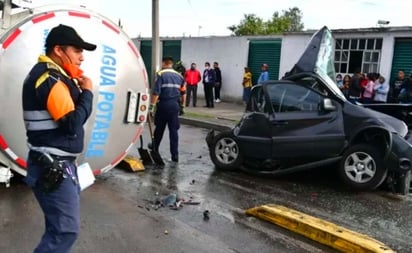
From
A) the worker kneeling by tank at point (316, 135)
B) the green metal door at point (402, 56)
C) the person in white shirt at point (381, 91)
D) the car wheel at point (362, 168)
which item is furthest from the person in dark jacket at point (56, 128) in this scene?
the green metal door at point (402, 56)

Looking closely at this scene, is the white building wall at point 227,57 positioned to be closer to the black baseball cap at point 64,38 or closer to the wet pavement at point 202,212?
the wet pavement at point 202,212

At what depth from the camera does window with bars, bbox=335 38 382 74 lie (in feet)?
54.2

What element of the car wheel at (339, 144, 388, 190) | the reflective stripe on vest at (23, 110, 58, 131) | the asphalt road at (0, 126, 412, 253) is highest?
the reflective stripe on vest at (23, 110, 58, 131)

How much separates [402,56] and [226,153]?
10398mm

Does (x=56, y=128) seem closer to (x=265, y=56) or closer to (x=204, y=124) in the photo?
(x=204, y=124)

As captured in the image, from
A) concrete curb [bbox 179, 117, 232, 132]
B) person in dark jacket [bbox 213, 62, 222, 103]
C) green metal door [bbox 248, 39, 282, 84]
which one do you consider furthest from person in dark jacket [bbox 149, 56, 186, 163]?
green metal door [bbox 248, 39, 282, 84]

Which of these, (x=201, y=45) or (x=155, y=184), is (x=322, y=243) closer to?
(x=155, y=184)

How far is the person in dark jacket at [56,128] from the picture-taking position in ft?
9.52

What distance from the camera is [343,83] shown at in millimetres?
15820

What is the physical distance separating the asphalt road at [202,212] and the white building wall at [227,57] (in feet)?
43.7

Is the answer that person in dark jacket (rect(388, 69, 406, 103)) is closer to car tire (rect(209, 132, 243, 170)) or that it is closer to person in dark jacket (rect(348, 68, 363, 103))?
person in dark jacket (rect(348, 68, 363, 103))

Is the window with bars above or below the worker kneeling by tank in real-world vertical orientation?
above

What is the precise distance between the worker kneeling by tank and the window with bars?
973 cm

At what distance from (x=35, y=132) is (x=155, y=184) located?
147 inches
